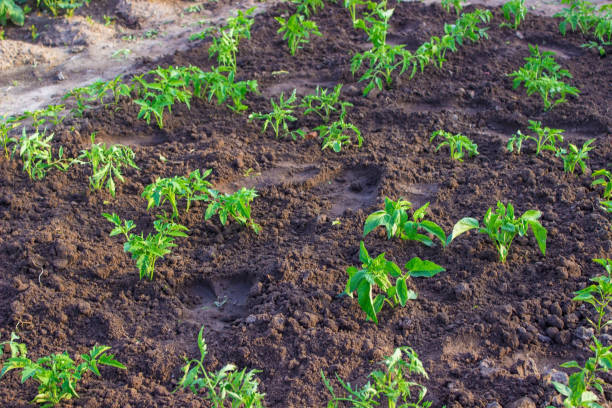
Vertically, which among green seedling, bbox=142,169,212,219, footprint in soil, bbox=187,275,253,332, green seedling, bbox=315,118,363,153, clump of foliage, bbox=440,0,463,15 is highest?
clump of foliage, bbox=440,0,463,15

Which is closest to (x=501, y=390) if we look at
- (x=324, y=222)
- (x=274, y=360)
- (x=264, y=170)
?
(x=274, y=360)

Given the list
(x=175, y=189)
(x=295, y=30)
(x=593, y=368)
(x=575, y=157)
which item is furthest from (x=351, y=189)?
(x=295, y=30)

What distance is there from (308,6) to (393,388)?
204 inches

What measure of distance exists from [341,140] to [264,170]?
0.61 meters

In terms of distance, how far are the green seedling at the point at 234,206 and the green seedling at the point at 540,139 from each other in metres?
1.81

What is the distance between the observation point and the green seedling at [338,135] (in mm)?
4598

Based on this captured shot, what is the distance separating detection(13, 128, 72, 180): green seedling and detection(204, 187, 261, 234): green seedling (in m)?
1.28

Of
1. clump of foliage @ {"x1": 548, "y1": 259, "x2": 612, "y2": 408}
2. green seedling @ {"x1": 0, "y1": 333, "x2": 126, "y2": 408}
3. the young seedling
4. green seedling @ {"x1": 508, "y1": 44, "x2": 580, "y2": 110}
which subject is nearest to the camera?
clump of foliage @ {"x1": 548, "y1": 259, "x2": 612, "y2": 408}

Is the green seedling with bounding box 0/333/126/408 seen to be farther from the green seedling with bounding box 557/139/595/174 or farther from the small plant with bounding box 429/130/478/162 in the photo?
the green seedling with bounding box 557/139/595/174

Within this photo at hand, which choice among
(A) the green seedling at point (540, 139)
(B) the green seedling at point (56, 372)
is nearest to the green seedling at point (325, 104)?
(A) the green seedling at point (540, 139)

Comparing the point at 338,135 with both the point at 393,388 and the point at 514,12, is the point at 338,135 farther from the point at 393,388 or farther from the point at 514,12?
the point at 514,12

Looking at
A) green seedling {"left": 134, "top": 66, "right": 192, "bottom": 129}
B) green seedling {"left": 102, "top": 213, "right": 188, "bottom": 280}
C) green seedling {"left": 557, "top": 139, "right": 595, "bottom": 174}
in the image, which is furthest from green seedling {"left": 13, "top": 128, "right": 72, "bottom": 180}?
green seedling {"left": 557, "top": 139, "right": 595, "bottom": 174}

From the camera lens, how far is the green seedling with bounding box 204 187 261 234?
146 inches

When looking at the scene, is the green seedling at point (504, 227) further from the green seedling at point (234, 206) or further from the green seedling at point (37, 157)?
the green seedling at point (37, 157)
